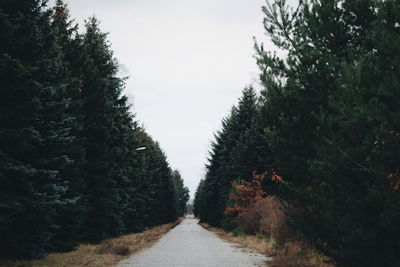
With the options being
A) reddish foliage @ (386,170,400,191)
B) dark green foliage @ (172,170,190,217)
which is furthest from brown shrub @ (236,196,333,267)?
dark green foliage @ (172,170,190,217)

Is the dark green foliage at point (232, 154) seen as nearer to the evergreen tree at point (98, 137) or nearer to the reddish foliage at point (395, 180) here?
the evergreen tree at point (98, 137)

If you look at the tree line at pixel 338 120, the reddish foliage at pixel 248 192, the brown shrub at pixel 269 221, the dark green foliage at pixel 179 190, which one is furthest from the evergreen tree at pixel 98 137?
the dark green foliage at pixel 179 190

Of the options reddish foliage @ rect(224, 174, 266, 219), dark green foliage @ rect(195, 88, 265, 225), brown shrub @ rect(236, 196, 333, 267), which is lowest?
brown shrub @ rect(236, 196, 333, 267)


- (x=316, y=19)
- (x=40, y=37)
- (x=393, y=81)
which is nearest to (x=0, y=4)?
(x=40, y=37)

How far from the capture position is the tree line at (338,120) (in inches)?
272

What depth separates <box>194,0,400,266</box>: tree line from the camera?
6.90m

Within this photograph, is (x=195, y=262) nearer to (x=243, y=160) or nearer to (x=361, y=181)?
(x=361, y=181)

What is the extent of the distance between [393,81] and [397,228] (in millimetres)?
2295

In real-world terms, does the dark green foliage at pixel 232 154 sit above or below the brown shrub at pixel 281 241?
above

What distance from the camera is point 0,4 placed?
10.7m

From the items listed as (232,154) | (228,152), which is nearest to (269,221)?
(232,154)

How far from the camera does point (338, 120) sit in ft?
28.3

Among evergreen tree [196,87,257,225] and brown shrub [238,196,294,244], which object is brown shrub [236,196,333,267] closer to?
brown shrub [238,196,294,244]

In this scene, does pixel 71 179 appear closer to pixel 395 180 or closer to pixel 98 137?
pixel 98 137
